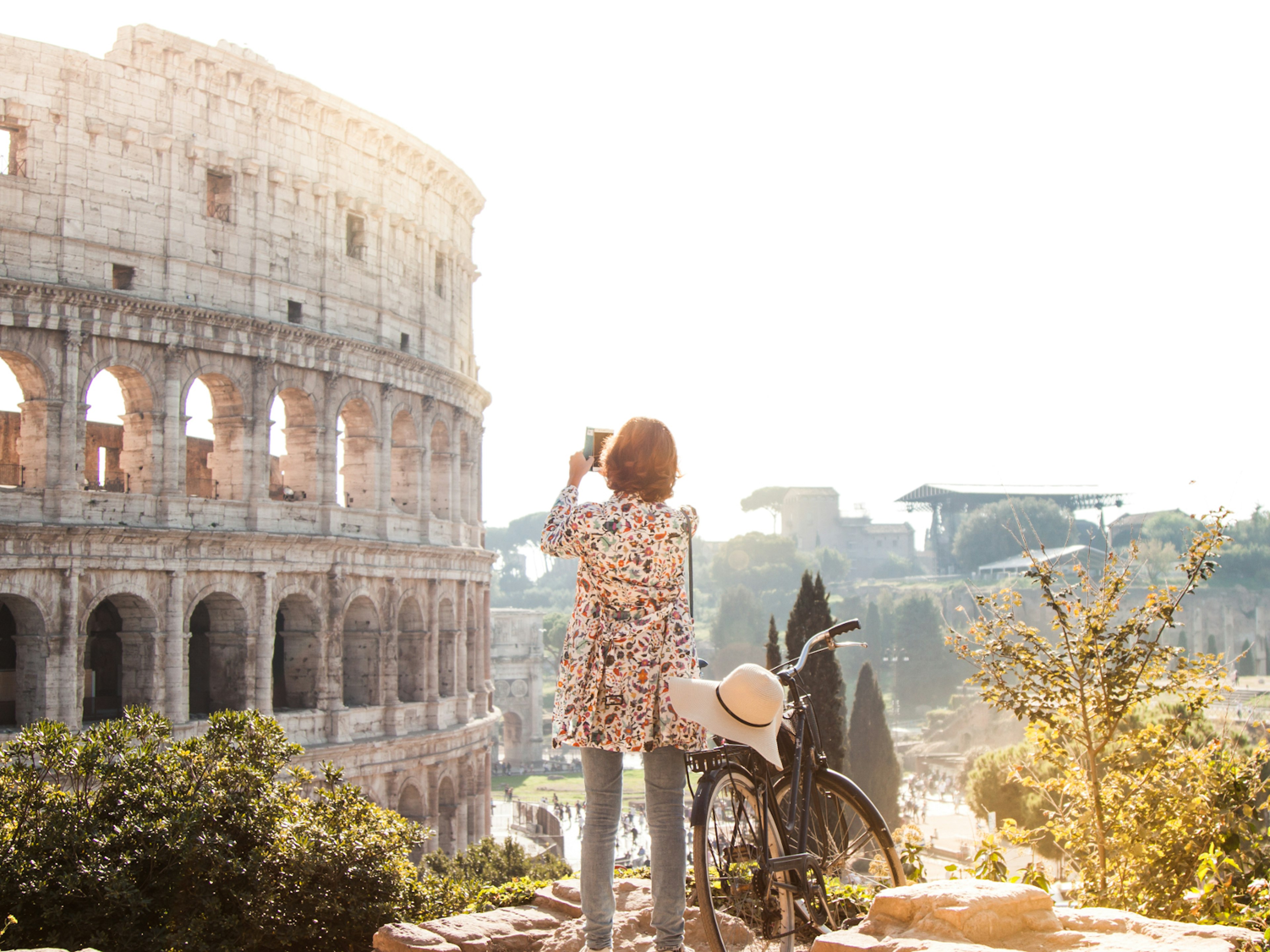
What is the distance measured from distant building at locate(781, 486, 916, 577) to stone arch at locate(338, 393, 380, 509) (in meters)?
93.6

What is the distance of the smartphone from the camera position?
4289 millimetres

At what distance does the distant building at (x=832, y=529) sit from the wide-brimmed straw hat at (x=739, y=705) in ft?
359

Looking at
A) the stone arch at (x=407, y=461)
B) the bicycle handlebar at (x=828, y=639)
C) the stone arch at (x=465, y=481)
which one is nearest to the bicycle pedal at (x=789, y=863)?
the bicycle handlebar at (x=828, y=639)

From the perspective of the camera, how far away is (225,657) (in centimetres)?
1892

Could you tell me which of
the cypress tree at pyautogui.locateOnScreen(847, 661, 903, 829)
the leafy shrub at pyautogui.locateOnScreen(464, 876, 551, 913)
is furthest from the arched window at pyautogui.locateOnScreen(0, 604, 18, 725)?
the cypress tree at pyautogui.locateOnScreen(847, 661, 903, 829)

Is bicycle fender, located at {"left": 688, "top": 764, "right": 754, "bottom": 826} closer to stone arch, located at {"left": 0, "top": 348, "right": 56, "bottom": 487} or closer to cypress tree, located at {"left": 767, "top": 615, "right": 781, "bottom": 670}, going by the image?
stone arch, located at {"left": 0, "top": 348, "right": 56, "bottom": 487}

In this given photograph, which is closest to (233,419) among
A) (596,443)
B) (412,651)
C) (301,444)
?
(301,444)

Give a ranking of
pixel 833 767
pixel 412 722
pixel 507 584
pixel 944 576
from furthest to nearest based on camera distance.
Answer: pixel 507 584 → pixel 944 576 → pixel 833 767 → pixel 412 722

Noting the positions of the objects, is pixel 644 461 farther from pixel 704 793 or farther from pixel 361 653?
pixel 361 653

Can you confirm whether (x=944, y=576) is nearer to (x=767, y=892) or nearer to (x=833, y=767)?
(x=833, y=767)

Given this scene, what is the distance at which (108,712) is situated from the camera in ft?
59.5

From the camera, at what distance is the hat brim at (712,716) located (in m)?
3.94

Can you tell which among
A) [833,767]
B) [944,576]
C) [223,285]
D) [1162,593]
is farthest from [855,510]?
[1162,593]

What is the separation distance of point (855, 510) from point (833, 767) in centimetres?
9602
